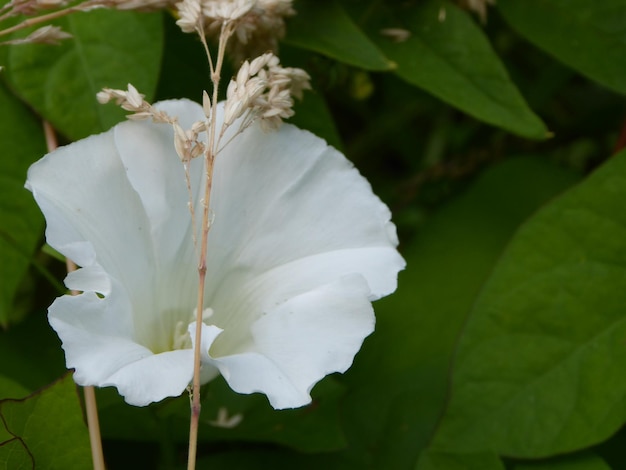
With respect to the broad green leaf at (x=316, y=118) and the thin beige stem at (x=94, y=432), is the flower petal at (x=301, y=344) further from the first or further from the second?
the broad green leaf at (x=316, y=118)

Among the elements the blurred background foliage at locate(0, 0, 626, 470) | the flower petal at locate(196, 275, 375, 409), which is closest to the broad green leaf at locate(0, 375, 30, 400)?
the blurred background foliage at locate(0, 0, 626, 470)

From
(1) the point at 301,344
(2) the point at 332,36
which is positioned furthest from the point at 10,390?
(2) the point at 332,36

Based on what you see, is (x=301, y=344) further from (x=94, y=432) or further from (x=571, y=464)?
(x=571, y=464)

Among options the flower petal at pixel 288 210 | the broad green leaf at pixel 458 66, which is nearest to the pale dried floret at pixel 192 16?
the flower petal at pixel 288 210

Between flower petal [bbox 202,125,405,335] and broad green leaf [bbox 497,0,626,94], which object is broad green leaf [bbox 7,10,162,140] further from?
broad green leaf [bbox 497,0,626,94]

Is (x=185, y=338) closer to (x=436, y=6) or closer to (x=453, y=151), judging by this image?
(x=436, y=6)

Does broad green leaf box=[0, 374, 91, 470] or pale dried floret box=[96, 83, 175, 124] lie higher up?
pale dried floret box=[96, 83, 175, 124]
